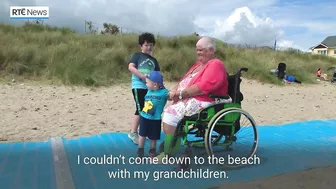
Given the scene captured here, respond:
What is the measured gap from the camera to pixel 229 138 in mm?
3434

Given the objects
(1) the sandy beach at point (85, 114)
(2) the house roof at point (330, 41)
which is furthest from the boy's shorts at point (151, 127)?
(2) the house roof at point (330, 41)

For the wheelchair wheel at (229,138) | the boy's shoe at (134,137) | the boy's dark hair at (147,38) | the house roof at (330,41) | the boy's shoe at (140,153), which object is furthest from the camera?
the house roof at (330,41)

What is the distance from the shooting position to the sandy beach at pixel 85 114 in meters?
3.09

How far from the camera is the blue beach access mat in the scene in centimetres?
285

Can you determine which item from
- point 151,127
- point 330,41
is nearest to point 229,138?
point 151,127

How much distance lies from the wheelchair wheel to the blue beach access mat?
0.48 ft

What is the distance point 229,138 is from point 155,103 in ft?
2.79

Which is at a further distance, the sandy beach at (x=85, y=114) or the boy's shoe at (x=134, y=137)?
the boy's shoe at (x=134, y=137)

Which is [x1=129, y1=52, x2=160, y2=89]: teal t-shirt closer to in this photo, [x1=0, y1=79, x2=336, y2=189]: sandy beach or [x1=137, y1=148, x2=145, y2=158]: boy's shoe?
[x1=137, y1=148, x2=145, y2=158]: boy's shoe

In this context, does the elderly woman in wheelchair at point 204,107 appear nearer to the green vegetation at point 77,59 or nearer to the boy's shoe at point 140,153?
the boy's shoe at point 140,153

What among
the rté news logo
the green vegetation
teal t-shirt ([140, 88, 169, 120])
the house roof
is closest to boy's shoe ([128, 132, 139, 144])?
teal t-shirt ([140, 88, 169, 120])

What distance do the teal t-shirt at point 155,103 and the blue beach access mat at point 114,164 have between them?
1.62 feet

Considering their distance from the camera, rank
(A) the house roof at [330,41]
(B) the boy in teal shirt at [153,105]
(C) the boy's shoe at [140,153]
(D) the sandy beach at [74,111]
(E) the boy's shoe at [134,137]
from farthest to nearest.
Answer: (A) the house roof at [330,41] < (D) the sandy beach at [74,111] < (E) the boy's shoe at [134,137] < (C) the boy's shoe at [140,153] < (B) the boy in teal shirt at [153,105]

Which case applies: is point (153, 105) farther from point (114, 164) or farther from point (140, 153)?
point (114, 164)
